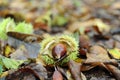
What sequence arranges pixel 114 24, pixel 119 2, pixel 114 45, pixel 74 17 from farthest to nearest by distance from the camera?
pixel 119 2 < pixel 74 17 < pixel 114 24 < pixel 114 45

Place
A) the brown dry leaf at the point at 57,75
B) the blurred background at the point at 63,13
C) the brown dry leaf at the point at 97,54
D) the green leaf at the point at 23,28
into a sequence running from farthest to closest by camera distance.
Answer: the blurred background at the point at 63,13, the green leaf at the point at 23,28, the brown dry leaf at the point at 97,54, the brown dry leaf at the point at 57,75

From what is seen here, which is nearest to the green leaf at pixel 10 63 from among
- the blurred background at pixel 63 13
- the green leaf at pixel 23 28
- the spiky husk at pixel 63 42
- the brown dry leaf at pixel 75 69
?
the spiky husk at pixel 63 42

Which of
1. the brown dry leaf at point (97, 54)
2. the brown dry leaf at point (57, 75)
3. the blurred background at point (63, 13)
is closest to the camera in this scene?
the brown dry leaf at point (57, 75)

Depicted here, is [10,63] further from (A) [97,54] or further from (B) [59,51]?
(A) [97,54]

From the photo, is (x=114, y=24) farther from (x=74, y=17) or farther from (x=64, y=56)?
(x=64, y=56)

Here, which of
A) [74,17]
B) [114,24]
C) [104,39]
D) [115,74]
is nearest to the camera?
[115,74]

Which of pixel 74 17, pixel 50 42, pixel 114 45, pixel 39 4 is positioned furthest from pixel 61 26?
pixel 50 42

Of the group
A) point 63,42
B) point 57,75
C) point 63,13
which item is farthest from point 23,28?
point 63,13

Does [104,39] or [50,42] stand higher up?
[50,42]

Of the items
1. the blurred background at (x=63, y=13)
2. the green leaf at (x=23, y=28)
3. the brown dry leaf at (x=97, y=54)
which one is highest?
the green leaf at (x=23, y=28)

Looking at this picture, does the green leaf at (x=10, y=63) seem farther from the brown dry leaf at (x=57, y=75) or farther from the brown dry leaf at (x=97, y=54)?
the brown dry leaf at (x=97, y=54)

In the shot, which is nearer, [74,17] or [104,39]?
[104,39]
